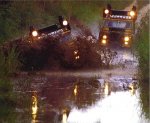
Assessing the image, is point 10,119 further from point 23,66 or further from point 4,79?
point 23,66

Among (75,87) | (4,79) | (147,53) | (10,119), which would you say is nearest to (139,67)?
(147,53)

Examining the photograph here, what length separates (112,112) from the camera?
14.5m

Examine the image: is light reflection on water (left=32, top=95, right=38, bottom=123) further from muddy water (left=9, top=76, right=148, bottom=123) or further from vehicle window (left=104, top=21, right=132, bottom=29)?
vehicle window (left=104, top=21, right=132, bottom=29)

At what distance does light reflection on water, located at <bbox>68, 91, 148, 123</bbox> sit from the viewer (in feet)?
44.6

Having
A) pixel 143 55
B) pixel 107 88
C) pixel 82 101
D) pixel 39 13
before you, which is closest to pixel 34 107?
pixel 82 101

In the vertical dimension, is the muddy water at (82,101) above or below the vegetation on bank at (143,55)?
below

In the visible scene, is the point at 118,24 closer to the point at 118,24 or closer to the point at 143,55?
the point at 118,24

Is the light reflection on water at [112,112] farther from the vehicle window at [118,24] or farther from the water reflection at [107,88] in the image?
the vehicle window at [118,24]

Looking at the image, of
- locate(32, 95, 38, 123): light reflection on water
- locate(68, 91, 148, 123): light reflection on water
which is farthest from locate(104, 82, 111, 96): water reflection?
locate(32, 95, 38, 123): light reflection on water

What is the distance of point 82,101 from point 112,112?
1.52 m

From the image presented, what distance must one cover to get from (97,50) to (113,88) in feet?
12.5

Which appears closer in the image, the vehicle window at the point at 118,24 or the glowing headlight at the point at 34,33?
the glowing headlight at the point at 34,33

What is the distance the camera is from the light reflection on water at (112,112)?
13.6 metres

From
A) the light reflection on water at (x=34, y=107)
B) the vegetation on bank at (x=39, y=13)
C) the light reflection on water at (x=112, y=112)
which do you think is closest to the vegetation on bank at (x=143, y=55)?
the light reflection on water at (x=112, y=112)
